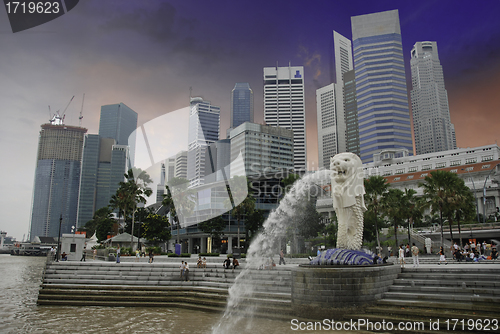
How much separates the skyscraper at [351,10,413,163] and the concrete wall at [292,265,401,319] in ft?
475

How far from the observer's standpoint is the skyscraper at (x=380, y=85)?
15150 cm

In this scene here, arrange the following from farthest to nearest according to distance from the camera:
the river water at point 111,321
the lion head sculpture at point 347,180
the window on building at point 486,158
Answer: the window on building at point 486,158
the lion head sculpture at point 347,180
the river water at point 111,321

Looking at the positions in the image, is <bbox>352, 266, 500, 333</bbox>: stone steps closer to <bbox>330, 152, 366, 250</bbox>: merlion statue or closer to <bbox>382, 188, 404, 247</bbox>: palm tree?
<bbox>330, 152, 366, 250</bbox>: merlion statue

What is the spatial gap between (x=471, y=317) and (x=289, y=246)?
33.0m

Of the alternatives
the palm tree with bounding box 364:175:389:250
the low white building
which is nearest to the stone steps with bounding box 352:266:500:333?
the palm tree with bounding box 364:175:389:250

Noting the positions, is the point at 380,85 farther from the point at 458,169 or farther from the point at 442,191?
the point at 442,191

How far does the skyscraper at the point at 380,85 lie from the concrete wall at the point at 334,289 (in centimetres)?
14484

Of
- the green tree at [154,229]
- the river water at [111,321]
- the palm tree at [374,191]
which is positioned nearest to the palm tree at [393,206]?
the palm tree at [374,191]

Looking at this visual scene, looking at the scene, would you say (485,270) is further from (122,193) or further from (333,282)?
(122,193)

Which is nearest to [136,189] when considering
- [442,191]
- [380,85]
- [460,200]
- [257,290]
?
[257,290]

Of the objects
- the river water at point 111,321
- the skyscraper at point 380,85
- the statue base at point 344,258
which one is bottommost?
the river water at point 111,321

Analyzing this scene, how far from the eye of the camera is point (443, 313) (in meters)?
12.2

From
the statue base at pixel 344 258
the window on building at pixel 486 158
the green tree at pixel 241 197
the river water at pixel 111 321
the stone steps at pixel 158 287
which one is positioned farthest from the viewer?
the window on building at pixel 486 158

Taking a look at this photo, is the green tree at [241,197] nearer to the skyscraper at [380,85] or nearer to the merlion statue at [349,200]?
the merlion statue at [349,200]
